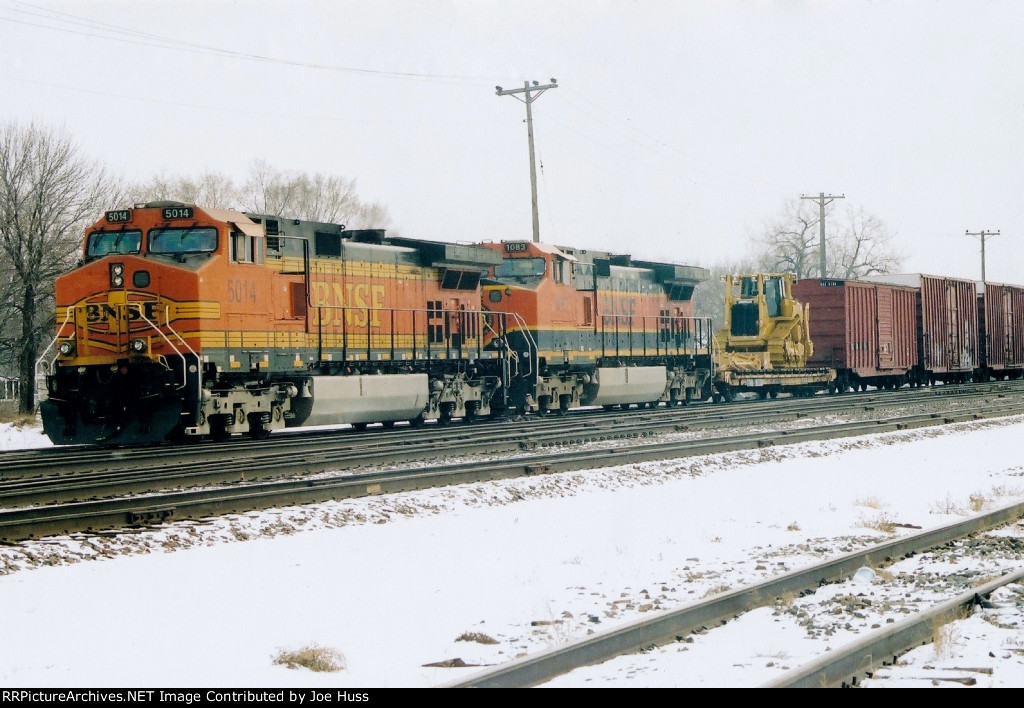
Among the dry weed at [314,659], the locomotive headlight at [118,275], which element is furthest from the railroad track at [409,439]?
the dry weed at [314,659]

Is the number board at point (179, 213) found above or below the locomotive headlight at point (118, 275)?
above

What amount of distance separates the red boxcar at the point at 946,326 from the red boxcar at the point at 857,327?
3.62 feet

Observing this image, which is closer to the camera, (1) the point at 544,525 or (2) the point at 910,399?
(1) the point at 544,525

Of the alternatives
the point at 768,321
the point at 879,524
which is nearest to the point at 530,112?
the point at 768,321

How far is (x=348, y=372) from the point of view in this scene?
20.0m

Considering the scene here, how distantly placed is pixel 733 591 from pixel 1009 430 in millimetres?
16116

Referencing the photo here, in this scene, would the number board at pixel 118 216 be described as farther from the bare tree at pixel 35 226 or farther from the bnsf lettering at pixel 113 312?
the bare tree at pixel 35 226

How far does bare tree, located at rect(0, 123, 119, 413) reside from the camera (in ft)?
102

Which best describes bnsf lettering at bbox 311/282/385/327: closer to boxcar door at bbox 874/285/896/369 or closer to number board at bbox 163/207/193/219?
number board at bbox 163/207/193/219

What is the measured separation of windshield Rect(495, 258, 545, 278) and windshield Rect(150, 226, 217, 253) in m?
8.23

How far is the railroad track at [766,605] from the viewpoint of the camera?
5.12m
